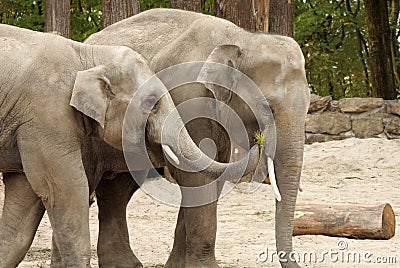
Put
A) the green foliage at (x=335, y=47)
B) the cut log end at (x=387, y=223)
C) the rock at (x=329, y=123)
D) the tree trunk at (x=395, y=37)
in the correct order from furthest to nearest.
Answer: the tree trunk at (x=395, y=37) → the green foliage at (x=335, y=47) → the rock at (x=329, y=123) → the cut log end at (x=387, y=223)

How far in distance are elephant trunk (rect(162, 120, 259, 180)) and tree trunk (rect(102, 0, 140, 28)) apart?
19.3 feet

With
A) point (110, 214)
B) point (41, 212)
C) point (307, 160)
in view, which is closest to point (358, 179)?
point (307, 160)

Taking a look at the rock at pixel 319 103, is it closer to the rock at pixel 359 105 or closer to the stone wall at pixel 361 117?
the stone wall at pixel 361 117

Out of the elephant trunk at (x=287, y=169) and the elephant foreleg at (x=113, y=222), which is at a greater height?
the elephant trunk at (x=287, y=169)

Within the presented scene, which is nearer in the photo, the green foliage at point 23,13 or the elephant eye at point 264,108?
the elephant eye at point 264,108

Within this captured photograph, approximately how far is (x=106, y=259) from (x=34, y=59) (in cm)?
206

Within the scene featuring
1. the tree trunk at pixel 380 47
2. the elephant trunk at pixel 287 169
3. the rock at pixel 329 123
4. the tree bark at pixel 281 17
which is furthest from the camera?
the tree trunk at pixel 380 47

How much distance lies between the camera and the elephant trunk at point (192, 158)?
657 centimetres

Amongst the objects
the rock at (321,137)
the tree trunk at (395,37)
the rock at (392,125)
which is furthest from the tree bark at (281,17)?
the tree trunk at (395,37)

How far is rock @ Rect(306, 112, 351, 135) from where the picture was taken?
16500mm

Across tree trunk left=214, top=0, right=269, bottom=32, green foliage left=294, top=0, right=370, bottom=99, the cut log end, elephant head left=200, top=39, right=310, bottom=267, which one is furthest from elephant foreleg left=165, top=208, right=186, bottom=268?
green foliage left=294, top=0, right=370, bottom=99

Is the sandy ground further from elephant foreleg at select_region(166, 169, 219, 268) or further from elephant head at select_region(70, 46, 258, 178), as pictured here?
elephant head at select_region(70, 46, 258, 178)

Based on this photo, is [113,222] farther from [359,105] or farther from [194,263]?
[359,105]

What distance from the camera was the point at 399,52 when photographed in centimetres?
2591
